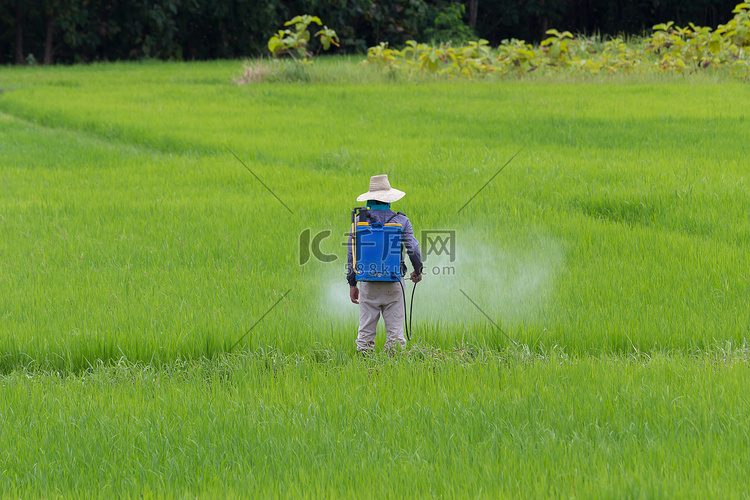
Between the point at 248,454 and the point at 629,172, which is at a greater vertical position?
the point at 629,172

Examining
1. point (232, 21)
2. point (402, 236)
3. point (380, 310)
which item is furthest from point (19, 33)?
point (402, 236)

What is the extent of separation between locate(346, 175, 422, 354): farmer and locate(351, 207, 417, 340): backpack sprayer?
0.19ft

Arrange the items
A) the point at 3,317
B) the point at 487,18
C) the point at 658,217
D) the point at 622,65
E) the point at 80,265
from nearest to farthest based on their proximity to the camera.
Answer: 1. the point at 3,317
2. the point at 80,265
3. the point at 658,217
4. the point at 622,65
5. the point at 487,18

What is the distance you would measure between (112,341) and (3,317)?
0.85m

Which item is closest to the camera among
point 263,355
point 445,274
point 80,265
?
point 263,355

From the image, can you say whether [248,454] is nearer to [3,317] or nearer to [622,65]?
[3,317]

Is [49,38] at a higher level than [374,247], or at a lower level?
higher

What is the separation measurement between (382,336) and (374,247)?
1.10 m

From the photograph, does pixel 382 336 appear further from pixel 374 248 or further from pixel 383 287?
pixel 374 248

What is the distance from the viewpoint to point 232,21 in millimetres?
31469

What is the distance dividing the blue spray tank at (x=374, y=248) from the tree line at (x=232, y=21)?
26.6m

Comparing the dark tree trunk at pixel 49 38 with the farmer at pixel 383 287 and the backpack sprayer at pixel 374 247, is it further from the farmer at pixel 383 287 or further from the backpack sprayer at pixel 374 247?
the backpack sprayer at pixel 374 247

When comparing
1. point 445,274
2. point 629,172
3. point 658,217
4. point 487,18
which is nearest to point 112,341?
point 445,274

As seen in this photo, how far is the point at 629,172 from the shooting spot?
765 cm
